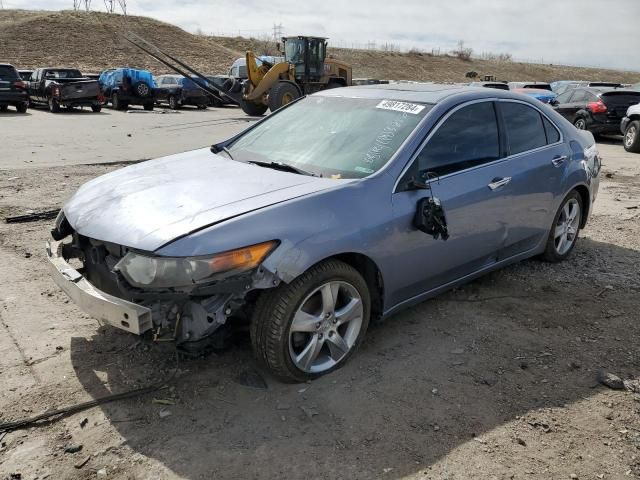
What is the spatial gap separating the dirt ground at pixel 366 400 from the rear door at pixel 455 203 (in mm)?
436

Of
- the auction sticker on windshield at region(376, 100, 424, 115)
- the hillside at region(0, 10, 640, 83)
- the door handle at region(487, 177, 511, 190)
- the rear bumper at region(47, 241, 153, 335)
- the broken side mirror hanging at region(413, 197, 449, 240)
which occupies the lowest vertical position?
the rear bumper at region(47, 241, 153, 335)

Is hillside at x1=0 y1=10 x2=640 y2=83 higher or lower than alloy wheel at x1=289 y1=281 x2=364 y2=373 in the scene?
higher

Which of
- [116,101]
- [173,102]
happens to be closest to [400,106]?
[116,101]

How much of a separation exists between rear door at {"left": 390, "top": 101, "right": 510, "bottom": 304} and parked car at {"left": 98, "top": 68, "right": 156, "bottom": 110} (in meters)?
22.9

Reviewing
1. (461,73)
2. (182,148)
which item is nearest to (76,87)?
(182,148)

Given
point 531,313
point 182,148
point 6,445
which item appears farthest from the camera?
point 182,148

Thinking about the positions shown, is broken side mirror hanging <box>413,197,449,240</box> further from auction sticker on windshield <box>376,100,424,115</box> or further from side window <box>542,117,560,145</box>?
side window <box>542,117,560,145</box>

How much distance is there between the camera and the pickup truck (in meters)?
21.3

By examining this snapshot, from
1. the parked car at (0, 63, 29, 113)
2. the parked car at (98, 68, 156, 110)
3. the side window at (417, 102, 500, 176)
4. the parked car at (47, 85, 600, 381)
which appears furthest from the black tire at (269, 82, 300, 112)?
the side window at (417, 102, 500, 176)

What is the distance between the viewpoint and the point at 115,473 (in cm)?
248

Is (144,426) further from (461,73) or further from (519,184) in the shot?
(461,73)

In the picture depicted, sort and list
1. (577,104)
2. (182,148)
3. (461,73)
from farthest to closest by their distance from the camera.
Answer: (461,73) → (577,104) → (182,148)

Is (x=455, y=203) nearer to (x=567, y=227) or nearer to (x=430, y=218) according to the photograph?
(x=430, y=218)

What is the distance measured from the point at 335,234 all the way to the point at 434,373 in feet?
3.53
